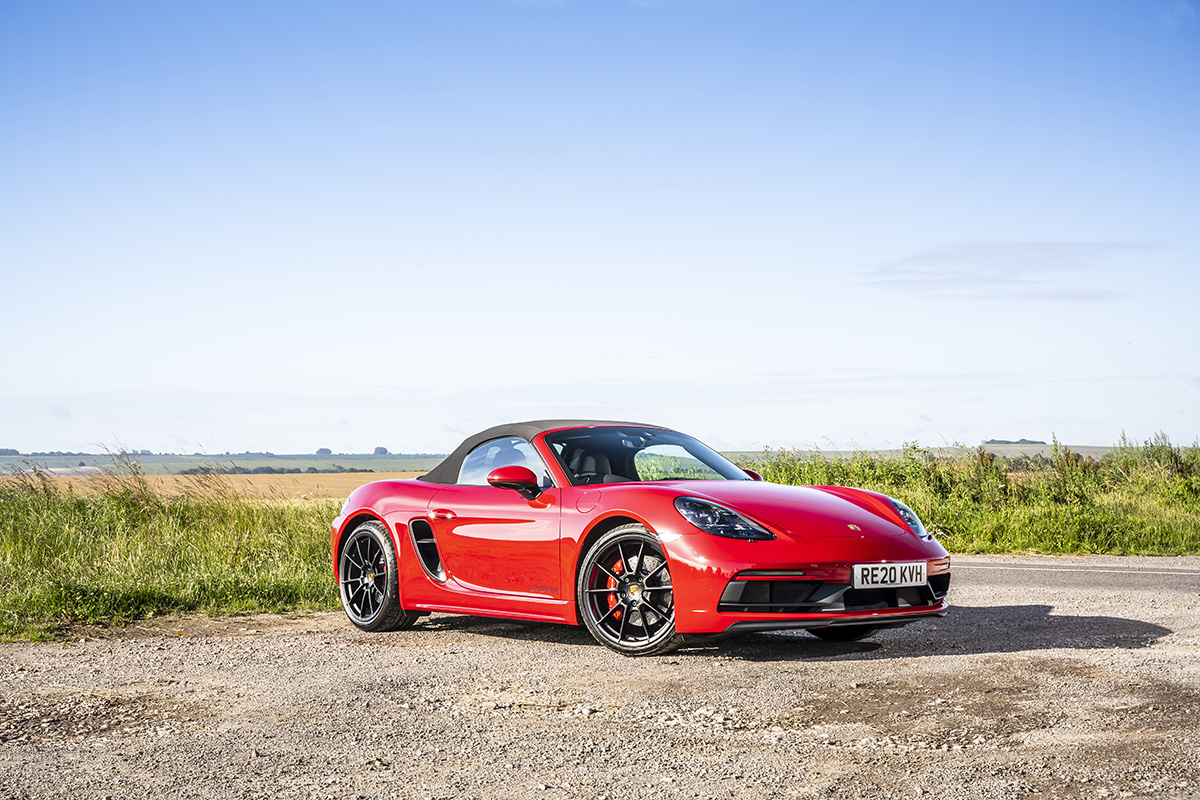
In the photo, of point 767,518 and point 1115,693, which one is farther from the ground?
point 767,518

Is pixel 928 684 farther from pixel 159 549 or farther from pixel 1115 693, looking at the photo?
pixel 159 549

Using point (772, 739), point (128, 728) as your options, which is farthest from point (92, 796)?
point (772, 739)

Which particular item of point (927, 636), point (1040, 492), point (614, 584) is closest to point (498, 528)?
point (614, 584)

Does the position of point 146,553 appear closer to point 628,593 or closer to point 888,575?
point 628,593

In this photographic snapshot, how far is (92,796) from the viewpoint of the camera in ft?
13.2

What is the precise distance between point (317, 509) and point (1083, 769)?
11.6m

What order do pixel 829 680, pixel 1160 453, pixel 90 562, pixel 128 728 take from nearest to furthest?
1. pixel 128 728
2. pixel 829 680
3. pixel 90 562
4. pixel 1160 453

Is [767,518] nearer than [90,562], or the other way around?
[767,518]

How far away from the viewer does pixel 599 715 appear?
205 inches

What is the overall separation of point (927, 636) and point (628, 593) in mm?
2255

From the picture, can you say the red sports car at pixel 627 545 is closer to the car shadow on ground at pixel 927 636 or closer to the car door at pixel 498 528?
the car door at pixel 498 528

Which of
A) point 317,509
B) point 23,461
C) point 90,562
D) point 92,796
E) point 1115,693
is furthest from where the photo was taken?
point 23,461

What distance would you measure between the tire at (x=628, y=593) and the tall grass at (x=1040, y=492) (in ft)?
32.6

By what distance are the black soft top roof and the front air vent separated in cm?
37
